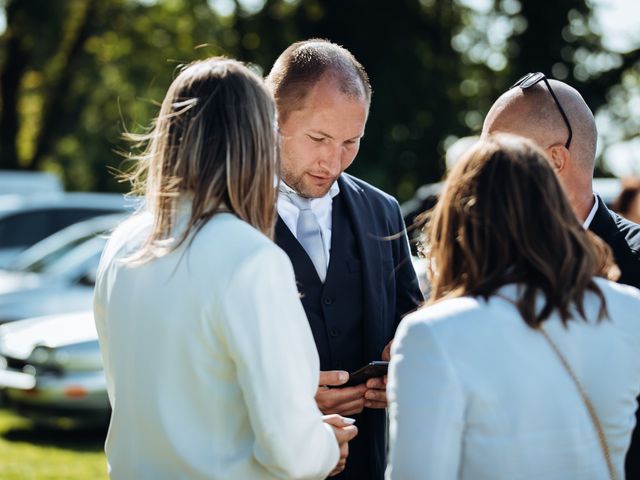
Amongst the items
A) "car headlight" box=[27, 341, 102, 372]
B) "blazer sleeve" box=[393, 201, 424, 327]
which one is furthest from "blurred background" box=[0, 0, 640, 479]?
"blazer sleeve" box=[393, 201, 424, 327]

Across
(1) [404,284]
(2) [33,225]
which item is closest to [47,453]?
(1) [404,284]

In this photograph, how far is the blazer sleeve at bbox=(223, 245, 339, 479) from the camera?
7.17ft

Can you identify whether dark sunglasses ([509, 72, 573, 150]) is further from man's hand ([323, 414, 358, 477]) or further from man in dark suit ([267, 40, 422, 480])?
man's hand ([323, 414, 358, 477])

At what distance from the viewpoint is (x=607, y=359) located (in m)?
2.19

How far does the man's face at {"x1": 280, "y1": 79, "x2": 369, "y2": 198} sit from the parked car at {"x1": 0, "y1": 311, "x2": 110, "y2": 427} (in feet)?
16.0

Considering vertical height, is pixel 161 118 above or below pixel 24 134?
above

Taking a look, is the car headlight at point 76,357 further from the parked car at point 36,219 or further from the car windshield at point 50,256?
the parked car at point 36,219

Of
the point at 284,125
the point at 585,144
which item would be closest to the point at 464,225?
the point at 585,144

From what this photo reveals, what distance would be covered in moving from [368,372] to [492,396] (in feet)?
2.73

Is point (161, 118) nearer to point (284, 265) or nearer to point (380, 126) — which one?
point (284, 265)

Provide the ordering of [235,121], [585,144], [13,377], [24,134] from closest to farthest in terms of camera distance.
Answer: [235,121], [585,144], [13,377], [24,134]

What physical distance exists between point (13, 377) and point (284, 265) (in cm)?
635

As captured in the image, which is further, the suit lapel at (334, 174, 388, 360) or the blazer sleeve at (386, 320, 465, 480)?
the suit lapel at (334, 174, 388, 360)

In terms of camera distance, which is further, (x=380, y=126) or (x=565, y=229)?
(x=380, y=126)
